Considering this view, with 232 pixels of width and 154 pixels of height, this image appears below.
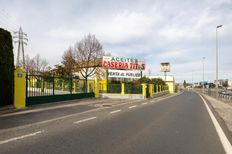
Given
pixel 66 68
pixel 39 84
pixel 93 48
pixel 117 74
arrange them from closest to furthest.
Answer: pixel 39 84, pixel 117 74, pixel 93 48, pixel 66 68

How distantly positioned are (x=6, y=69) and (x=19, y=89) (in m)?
1.42

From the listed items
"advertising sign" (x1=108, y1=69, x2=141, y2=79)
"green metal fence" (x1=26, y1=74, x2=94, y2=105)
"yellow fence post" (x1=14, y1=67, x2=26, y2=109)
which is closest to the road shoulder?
"yellow fence post" (x1=14, y1=67, x2=26, y2=109)

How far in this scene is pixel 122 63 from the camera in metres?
34.8

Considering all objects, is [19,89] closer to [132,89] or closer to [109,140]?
[109,140]

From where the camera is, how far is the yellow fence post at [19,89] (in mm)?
13414

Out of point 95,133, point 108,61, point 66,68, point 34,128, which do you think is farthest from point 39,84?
point 66,68

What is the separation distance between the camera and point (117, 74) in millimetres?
33625

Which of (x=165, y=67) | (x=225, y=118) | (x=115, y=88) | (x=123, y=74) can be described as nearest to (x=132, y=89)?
(x=115, y=88)

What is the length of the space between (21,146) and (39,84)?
1105 centimetres

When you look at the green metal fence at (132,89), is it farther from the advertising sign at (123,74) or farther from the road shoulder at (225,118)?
the road shoulder at (225,118)

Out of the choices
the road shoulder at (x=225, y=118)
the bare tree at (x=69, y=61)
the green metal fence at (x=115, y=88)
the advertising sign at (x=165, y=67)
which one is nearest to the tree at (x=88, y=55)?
the bare tree at (x=69, y=61)

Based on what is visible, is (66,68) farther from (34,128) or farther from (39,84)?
(34,128)

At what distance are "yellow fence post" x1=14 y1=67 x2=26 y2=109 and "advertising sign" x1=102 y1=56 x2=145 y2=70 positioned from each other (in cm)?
2034

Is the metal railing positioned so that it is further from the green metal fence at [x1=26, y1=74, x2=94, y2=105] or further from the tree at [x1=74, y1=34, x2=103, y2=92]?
the tree at [x1=74, y1=34, x2=103, y2=92]
